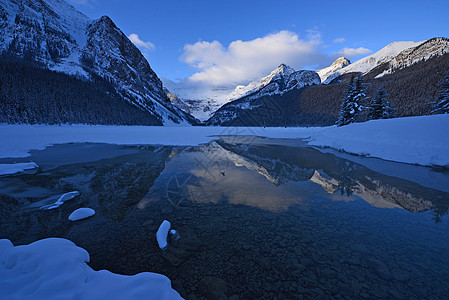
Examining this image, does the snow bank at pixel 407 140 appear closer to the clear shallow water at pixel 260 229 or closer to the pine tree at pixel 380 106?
the clear shallow water at pixel 260 229

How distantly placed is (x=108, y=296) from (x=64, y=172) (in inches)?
423

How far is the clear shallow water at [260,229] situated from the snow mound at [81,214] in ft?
0.71

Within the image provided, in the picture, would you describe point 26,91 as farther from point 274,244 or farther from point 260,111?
point 260,111

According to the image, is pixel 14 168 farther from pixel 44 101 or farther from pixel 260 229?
pixel 44 101

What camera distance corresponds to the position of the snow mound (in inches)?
208

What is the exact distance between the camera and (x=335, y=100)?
96938 mm

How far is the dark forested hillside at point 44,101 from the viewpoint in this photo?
182 feet

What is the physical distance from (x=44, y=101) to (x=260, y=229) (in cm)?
9073

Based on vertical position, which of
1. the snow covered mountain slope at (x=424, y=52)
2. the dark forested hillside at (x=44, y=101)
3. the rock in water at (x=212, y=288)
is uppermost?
the snow covered mountain slope at (x=424, y=52)

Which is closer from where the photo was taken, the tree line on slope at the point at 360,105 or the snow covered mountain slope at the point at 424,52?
the tree line on slope at the point at 360,105

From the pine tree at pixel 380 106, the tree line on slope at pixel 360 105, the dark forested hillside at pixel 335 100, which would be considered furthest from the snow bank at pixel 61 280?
the dark forested hillside at pixel 335 100

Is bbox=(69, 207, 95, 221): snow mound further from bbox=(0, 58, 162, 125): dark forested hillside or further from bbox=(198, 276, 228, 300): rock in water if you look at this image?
bbox=(0, 58, 162, 125): dark forested hillside

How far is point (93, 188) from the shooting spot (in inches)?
308

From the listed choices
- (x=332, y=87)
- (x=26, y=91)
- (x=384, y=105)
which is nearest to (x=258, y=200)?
(x=384, y=105)
